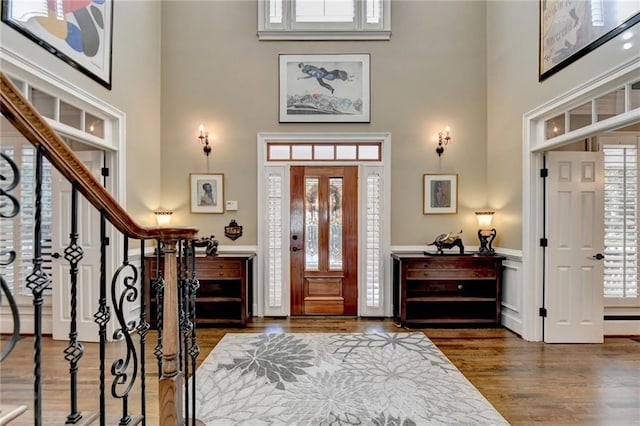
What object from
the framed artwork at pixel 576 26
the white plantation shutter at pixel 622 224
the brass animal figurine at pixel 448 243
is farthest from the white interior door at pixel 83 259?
the white plantation shutter at pixel 622 224

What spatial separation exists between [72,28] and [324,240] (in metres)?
3.43

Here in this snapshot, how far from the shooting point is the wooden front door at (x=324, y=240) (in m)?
4.71

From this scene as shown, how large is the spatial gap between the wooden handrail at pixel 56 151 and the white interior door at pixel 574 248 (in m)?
4.00

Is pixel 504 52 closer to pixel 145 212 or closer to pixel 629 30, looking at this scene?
Result: pixel 629 30

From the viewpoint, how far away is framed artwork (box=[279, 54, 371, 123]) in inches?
185

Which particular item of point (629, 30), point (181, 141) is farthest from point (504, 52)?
point (181, 141)

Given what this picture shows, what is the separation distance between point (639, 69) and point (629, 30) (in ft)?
1.04

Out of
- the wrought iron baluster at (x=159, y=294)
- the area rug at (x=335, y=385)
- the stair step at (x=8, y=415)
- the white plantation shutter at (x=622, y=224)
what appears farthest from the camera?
the white plantation shutter at (x=622, y=224)

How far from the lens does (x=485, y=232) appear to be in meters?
4.50

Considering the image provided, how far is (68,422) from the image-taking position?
1217 millimetres

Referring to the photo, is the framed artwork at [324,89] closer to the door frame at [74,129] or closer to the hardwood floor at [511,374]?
the door frame at [74,129]

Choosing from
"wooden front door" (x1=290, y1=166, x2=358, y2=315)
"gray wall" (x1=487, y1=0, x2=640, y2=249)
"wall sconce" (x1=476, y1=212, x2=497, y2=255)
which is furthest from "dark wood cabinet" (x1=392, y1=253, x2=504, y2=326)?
"wooden front door" (x1=290, y1=166, x2=358, y2=315)

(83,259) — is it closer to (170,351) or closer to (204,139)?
(204,139)

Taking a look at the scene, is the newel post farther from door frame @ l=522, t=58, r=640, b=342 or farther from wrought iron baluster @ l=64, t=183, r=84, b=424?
door frame @ l=522, t=58, r=640, b=342
